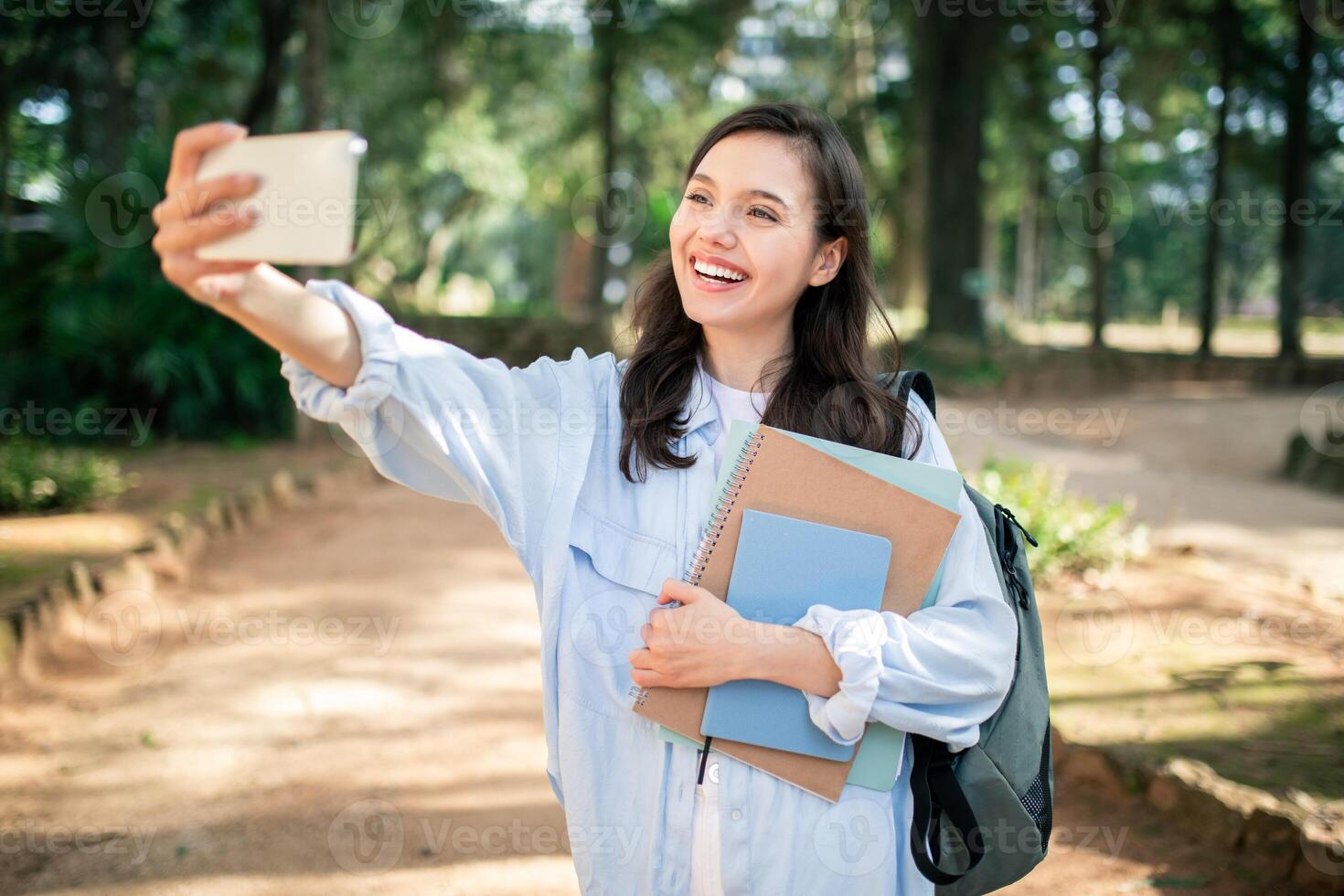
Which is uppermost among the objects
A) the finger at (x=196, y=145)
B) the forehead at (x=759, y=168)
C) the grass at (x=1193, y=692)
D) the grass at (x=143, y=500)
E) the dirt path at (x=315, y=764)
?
the forehead at (x=759, y=168)

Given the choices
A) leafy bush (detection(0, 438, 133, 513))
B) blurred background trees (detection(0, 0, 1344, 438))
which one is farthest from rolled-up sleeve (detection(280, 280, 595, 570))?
blurred background trees (detection(0, 0, 1344, 438))

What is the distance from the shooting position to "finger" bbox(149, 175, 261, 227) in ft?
3.63

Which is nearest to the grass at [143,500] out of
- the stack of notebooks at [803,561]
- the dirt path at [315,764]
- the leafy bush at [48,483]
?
the leafy bush at [48,483]

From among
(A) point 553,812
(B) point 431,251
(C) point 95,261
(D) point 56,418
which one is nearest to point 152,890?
(A) point 553,812

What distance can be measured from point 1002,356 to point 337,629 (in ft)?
34.4

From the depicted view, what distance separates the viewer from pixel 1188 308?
47031 millimetres

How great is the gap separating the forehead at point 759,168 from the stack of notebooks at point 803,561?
0.39 m

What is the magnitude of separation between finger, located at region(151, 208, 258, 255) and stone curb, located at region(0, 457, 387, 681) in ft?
11.1

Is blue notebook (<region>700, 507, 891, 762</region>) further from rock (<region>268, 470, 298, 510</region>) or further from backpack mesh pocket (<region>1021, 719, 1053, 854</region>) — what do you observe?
rock (<region>268, 470, 298, 510</region>)

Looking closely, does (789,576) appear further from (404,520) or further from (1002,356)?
(1002,356)

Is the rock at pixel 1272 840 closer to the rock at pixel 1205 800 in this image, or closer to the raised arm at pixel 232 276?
the rock at pixel 1205 800

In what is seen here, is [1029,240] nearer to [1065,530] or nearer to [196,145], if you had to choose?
[1065,530]

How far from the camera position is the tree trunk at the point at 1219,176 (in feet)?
51.4

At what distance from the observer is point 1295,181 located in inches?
614
